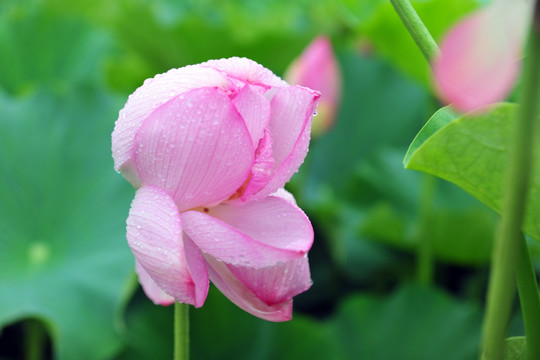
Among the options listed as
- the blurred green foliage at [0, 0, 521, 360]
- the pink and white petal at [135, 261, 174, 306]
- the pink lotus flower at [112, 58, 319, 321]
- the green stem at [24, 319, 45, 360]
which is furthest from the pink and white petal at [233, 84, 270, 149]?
the green stem at [24, 319, 45, 360]

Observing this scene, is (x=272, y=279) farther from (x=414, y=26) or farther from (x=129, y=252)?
(x=129, y=252)

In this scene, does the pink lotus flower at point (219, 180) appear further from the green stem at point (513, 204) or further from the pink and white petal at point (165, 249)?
the green stem at point (513, 204)

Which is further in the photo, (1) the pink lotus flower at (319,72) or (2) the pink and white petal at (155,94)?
(1) the pink lotus flower at (319,72)

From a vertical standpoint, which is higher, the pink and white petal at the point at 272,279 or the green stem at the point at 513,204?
the green stem at the point at 513,204

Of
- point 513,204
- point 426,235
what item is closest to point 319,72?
point 426,235

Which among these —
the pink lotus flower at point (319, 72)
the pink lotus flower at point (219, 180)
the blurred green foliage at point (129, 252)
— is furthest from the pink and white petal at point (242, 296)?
the pink lotus flower at point (319, 72)

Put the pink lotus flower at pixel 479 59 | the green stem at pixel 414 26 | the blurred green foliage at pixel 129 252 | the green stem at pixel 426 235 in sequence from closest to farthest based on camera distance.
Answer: the pink lotus flower at pixel 479 59 → the green stem at pixel 414 26 → the blurred green foliage at pixel 129 252 → the green stem at pixel 426 235
